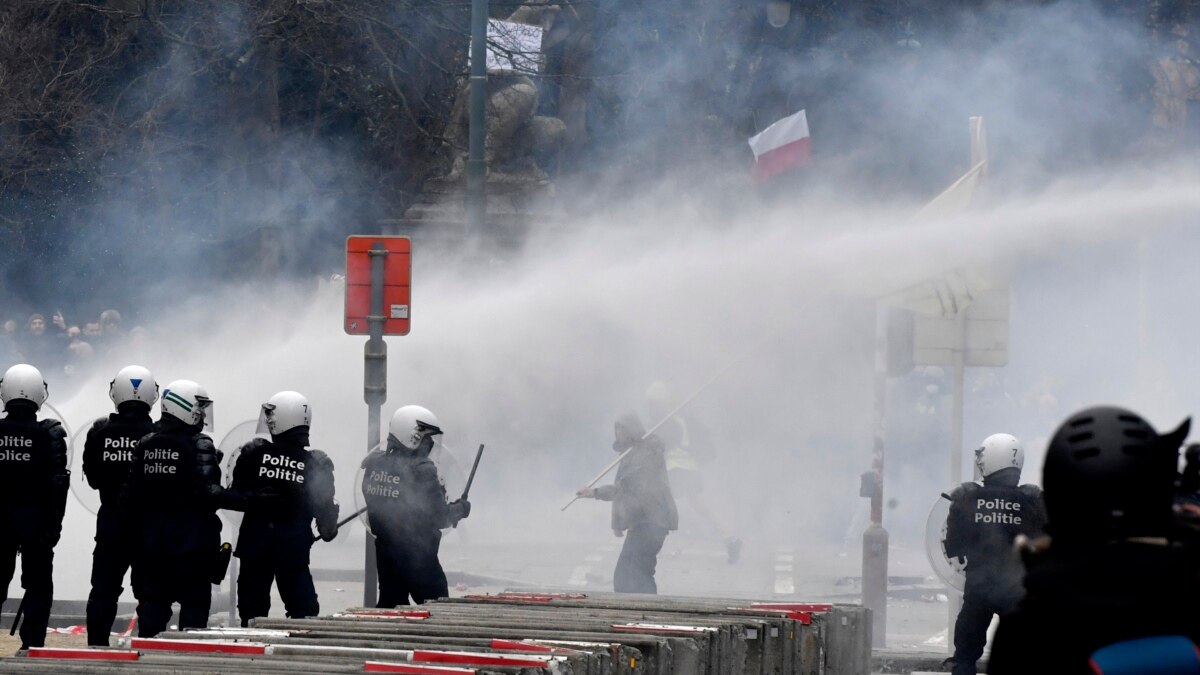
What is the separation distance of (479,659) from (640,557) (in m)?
6.78

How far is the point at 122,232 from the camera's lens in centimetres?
2155

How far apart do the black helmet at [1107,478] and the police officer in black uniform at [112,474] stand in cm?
689

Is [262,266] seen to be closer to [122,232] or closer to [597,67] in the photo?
[122,232]

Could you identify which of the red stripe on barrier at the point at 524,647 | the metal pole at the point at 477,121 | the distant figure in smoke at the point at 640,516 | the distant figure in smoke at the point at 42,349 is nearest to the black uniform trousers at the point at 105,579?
the distant figure in smoke at the point at 640,516

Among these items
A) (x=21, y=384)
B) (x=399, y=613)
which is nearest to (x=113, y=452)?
(x=21, y=384)

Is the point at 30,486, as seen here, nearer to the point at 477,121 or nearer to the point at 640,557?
the point at 640,557

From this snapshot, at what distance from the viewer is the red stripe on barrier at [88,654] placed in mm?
5109

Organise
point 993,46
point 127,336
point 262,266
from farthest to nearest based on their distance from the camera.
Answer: point 993,46, point 262,266, point 127,336

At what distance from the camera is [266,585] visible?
29.1 feet

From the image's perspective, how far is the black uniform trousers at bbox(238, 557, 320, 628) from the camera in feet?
29.0

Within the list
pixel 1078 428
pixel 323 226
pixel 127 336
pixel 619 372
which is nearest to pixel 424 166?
pixel 323 226

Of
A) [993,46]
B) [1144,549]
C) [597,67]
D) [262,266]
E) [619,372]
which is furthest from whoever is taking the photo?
[993,46]

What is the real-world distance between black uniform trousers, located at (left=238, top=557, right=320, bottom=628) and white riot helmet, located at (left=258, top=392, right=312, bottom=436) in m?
0.62

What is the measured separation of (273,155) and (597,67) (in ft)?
13.2
